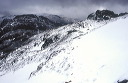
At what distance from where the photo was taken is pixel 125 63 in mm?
16141

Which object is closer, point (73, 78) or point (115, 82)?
point (115, 82)

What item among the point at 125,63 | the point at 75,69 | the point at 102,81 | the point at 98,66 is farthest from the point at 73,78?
the point at 125,63

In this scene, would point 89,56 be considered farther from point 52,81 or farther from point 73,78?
point 52,81

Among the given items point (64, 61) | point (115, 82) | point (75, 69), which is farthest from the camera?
point (64, 61)

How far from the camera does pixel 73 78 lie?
2034cm

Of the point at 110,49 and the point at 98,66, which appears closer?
the point at 98,66

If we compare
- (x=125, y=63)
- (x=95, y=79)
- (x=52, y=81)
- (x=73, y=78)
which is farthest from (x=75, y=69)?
(x=125, y=63)

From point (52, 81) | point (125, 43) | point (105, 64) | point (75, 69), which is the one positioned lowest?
point (52, 81)

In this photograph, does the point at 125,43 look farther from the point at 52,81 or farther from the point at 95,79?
the point at 52,81

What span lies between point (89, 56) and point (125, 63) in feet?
23.1

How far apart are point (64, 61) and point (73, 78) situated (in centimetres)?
647

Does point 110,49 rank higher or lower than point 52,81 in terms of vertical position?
higher

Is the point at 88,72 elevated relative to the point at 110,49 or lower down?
lower down

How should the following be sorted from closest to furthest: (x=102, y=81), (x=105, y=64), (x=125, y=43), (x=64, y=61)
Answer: (x=102, y=81), (x=105, y=64), (x=125, y=43), (x=64, y=61)
